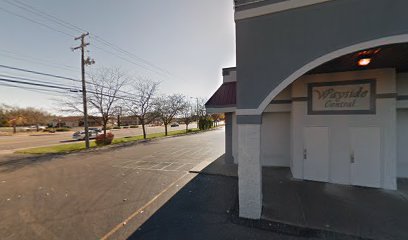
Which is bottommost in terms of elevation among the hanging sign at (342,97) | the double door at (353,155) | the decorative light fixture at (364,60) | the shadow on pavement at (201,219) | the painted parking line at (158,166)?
the painted parking line at (158,166)

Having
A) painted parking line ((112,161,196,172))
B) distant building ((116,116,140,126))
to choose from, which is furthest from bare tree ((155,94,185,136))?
painted parking line ((112,161,196,172))

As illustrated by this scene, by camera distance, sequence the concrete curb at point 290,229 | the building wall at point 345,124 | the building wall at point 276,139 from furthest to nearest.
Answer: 1. the building wall at point 276,139
2. the building wall at point 345,124
3. the concrete curb at point 290,229

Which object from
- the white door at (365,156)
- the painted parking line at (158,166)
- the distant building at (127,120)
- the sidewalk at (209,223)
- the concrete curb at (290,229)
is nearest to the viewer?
the concrete curb at (290,229)

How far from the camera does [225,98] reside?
339 inches

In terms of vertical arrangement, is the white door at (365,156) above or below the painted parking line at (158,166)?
above

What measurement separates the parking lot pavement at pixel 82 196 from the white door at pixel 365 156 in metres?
5.97

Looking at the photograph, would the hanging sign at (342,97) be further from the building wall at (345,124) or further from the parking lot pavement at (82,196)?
the parking lot pavement at (82,196)

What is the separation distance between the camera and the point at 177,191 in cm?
649

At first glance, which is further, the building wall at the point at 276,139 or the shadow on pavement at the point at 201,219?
the building wall at the point at 276,139

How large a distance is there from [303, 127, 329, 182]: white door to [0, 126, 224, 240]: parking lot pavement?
15.2 ft

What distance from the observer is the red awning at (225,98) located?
8414 mm

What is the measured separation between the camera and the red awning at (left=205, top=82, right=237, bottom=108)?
8414 millimetres

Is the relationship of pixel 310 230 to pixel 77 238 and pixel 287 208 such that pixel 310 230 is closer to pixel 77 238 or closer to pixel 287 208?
pixel 287 208

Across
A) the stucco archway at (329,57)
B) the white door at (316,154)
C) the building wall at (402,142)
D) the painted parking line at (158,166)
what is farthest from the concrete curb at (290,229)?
the building wall at (402,142)
